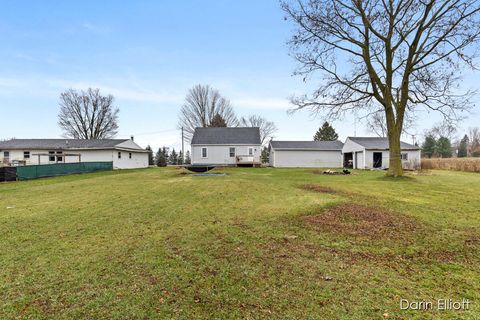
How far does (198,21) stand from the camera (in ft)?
49.1

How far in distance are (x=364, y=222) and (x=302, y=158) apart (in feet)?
92.2

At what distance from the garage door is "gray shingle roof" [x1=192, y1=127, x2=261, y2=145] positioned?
3.86 meters

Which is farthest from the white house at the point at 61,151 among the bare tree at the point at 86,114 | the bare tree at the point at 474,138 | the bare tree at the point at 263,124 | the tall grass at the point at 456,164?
the bare tree at the point at 474,138

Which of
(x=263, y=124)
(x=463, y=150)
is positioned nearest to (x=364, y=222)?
(x=263, y=124)

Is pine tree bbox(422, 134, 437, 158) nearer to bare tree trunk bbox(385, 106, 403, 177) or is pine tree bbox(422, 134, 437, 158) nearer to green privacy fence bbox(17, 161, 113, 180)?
bare tree trunk bbox(385, 106, 403, 177)

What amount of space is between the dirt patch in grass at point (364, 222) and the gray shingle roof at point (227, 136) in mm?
25383

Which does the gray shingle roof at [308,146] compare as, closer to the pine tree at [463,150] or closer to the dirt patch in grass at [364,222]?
the dirt patch in grass at [364,222]

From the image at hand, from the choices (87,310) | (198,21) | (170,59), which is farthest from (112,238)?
(170,59)

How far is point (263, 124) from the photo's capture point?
54.6m

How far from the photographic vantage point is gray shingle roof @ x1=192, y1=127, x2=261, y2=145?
3184cm

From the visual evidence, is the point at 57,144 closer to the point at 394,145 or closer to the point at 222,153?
the point at 222,153

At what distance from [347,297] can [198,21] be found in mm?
16181

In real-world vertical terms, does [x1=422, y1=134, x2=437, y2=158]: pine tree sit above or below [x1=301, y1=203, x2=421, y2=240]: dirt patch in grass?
above

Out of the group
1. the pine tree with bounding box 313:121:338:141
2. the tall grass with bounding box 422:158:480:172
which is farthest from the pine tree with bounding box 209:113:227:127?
the tall grass with bounding box 422:158:480:172
